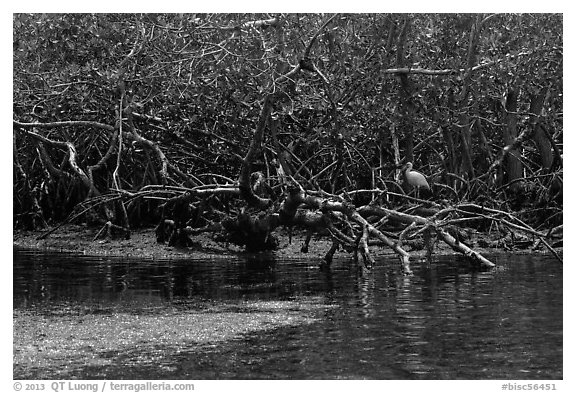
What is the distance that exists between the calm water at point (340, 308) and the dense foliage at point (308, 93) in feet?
4.87

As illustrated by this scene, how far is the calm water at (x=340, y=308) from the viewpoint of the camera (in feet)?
25.4

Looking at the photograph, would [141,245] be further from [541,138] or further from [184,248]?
[541,138]

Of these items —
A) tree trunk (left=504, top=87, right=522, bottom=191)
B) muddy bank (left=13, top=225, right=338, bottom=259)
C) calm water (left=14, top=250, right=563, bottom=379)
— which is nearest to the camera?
calm water (left=14, top=250, right=563, bottom=379)

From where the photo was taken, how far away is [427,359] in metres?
7.92

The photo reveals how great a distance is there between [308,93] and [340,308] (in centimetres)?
513

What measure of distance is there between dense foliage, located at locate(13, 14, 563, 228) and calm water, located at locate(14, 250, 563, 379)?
4.87 ft

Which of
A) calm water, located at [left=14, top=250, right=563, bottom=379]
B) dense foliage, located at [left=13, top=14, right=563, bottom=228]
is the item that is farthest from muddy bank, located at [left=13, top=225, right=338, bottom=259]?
dense foliage, located at [left=13, top=14, right=563, bottom=228]

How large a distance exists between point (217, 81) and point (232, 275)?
93.2 inches

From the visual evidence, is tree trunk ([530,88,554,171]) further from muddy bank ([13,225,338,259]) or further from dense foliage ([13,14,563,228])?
muddy bank ([13,225,338,259])

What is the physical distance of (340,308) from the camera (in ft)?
33.0

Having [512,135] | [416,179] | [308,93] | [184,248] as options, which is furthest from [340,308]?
[512,135]

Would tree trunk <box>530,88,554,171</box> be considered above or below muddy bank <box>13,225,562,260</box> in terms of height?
above

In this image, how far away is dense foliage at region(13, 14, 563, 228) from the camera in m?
13.2
